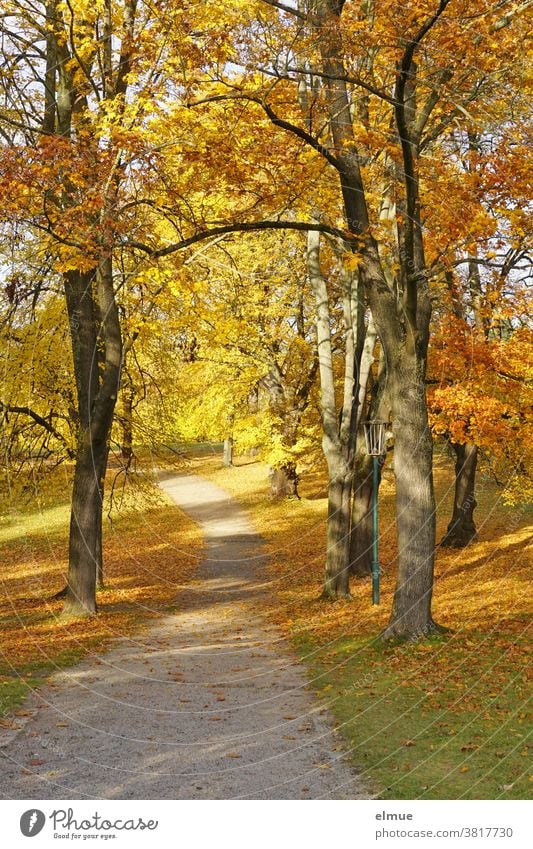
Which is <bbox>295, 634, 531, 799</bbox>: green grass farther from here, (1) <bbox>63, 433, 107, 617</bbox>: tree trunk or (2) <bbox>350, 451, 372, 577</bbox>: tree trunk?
(2) <bbox>350, 451, 372, 577</bbox>: tree trunk

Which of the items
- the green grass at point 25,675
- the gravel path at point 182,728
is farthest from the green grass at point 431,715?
the green grass at point 25,675

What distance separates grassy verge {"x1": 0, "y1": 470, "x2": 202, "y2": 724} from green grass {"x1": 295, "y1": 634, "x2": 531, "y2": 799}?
3.68m

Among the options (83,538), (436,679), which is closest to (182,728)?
(436,679)

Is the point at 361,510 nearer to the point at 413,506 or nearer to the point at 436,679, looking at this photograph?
the point at 413,506

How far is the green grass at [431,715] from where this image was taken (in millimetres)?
7172

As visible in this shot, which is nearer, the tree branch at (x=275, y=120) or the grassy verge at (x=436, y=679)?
the grassy verge at (x=436, y=679)

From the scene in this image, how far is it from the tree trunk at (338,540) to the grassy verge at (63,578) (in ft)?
11.0

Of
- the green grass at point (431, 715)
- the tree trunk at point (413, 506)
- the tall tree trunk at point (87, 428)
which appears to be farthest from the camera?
the tall tree trunk at point (87, 428)

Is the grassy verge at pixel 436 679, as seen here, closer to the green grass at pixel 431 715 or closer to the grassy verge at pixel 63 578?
the green grass at pixel 431 715

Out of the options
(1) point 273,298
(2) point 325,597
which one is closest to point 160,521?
(1) point 273,298

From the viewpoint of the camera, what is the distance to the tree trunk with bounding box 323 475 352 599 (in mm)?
17359

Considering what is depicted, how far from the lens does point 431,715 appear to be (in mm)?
9062

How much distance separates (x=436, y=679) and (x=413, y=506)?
247cm

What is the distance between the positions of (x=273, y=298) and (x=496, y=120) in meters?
15.0
